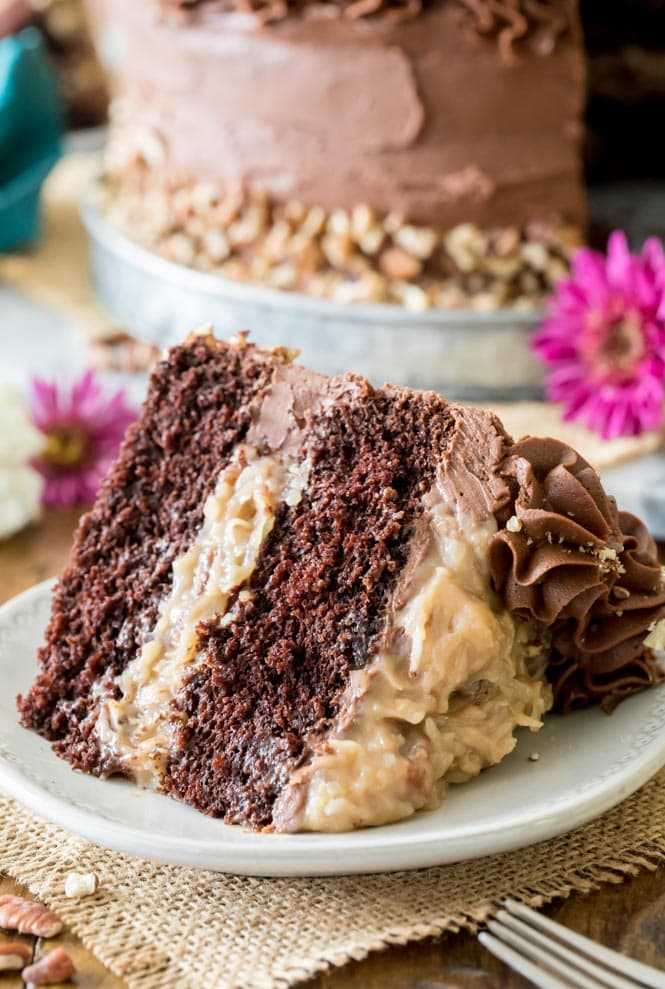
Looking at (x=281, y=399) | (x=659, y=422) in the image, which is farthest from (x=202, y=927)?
(x=659, y=422)

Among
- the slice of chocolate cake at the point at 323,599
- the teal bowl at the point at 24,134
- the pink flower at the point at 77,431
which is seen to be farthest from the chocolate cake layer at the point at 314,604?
the teal bowl at the point at 24,134

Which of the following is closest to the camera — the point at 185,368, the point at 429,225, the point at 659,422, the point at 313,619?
the point at 313,619

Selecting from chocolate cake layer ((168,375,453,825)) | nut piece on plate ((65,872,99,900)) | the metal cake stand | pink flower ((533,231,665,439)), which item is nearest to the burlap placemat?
nut piece on plate ((65,872,99,900))

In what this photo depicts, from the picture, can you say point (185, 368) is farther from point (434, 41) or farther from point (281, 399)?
point (434, 41)

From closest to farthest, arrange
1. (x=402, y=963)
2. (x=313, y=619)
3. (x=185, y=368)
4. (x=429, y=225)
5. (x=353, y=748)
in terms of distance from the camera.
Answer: (x=402, y=963) → (x=353, y=748) → (x=313, y=619) → (x=185, y=368) → (x=429, y=225)

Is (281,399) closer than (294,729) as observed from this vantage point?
Answer: No

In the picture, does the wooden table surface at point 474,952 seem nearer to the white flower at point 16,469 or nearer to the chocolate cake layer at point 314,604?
the chocolate cake layer at point 314,604
